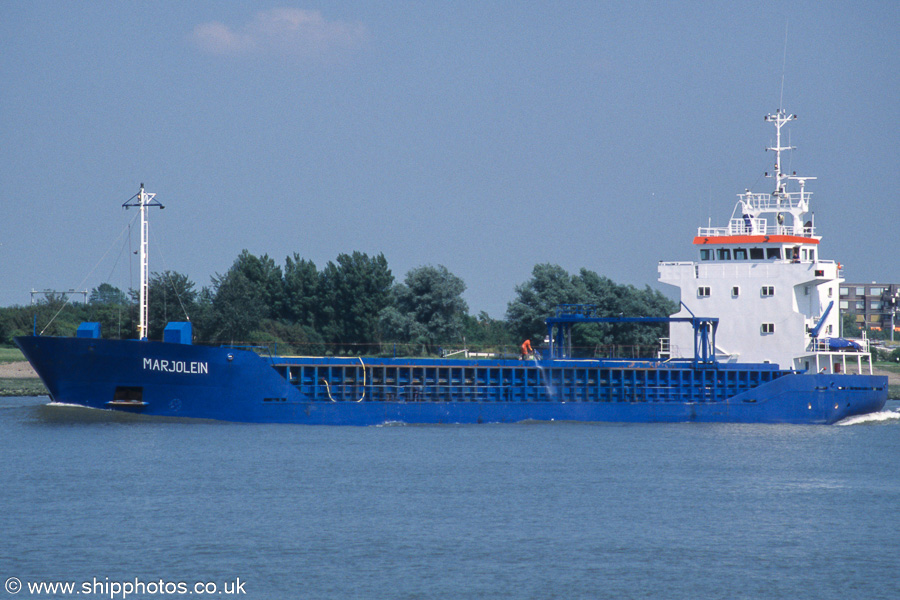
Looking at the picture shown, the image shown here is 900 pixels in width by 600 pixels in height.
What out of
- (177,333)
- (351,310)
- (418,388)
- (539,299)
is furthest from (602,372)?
(351,310)

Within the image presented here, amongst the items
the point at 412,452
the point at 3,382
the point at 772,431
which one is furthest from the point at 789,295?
the point at 3,382

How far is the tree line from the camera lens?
6894cm

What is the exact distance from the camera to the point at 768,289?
4278 cm

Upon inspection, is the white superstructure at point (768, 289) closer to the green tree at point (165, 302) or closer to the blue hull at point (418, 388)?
the blue hull at point (418, 388)

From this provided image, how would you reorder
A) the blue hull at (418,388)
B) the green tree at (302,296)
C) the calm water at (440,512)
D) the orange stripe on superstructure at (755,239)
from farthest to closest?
1. the green tree at (302,296)
2. the orange stripe on superstructure at (755,239)
3. the blue hull at (418,388)
4. the calm water at (440,512)

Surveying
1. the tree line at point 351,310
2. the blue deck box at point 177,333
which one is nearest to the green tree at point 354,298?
the tree line at point 351,310

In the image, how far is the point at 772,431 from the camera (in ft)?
129

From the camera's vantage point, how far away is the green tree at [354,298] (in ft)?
255

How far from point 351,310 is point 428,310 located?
10412 mm

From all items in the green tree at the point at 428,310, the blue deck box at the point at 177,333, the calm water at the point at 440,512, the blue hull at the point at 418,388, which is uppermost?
the green tree at the point at 428,310

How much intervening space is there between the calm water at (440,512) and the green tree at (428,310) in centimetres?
3290

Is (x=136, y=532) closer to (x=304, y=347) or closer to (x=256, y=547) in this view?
(x=256, y=547)

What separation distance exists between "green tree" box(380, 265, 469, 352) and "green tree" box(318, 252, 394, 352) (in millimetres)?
7107

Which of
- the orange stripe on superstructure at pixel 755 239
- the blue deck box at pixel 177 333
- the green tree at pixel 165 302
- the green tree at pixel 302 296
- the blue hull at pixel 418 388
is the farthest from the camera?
the green tree at pixel 302 296
